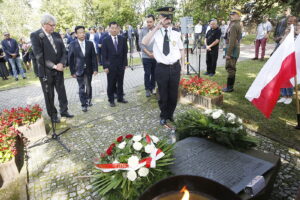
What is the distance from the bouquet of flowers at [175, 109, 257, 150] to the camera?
8.75ft

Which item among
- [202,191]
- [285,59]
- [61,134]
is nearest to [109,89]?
[61,134]

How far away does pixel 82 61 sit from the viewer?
18.9 feet

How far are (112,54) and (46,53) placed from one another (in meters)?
1.70

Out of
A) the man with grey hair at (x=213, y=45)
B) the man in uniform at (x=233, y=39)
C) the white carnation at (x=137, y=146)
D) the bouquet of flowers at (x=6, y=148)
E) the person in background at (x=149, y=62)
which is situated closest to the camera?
the white carnation at (x=137, y=146)

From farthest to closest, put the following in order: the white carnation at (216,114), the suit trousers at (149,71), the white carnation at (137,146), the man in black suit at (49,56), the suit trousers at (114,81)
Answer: the suit trousers at (149,71) < the suit trousers at (114,81) < the man in black suit at (49,56) < the white carnation at (216,114) < the white carnation at (137,146)

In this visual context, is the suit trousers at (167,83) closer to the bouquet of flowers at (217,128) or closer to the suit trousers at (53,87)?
the bouquet of flowers at (217,128)

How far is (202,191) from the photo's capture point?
1364 millimetres

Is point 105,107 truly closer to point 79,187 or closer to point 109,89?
point 109,89

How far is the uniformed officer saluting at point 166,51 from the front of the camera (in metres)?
3.99

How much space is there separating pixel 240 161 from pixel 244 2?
5.54 m

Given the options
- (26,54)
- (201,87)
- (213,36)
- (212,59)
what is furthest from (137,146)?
(26,54)

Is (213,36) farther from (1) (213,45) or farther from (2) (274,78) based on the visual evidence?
(2) (274,78)

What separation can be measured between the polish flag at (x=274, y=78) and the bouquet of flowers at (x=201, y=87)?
2341 millimetres

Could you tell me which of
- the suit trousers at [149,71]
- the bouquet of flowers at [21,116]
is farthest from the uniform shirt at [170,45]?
the bouquet of flowers at [21,116]
